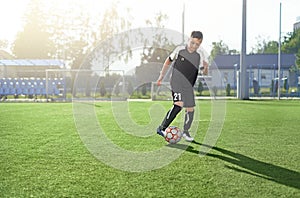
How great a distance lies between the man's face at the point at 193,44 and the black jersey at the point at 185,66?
6 cm

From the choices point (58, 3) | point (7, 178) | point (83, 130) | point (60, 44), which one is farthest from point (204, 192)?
point (58, 3)

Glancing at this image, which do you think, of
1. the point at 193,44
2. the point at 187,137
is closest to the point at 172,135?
the point at 187,137

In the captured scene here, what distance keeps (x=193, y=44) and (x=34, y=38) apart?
180 ft

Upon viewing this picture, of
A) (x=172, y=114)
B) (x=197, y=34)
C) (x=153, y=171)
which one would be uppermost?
(x=197, y=34)

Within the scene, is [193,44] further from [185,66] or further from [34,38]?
[34,38]

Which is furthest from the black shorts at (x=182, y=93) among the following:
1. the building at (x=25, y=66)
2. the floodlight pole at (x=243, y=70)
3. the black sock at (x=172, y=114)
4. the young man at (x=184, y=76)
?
the building at (x=25, y=66)

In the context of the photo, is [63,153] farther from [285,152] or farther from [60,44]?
[60,44]

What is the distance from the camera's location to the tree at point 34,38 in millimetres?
56562

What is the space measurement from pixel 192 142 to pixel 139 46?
2.45 m

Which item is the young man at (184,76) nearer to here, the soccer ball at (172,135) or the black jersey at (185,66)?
the black jersey at (185,66)

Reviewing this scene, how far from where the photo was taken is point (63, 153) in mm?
5117

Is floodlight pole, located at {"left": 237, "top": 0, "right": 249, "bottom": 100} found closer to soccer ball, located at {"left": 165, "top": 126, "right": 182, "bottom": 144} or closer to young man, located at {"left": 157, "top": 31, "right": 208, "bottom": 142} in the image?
young man, located at {"left": 157, "top": 31, "right": 208, "bottom": 142}

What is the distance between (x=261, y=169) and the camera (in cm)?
422

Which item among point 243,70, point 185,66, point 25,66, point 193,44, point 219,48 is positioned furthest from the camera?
point 219,48
